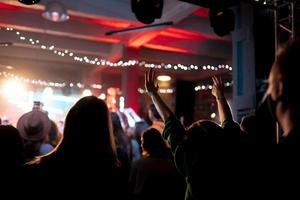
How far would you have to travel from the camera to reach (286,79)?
0.97m

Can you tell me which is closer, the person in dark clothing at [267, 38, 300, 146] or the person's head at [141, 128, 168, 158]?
the person in dark clothing at [267, 38, 300, 146]

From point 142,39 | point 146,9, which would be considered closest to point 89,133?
point 146,9

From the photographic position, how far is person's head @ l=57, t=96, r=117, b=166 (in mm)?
1582

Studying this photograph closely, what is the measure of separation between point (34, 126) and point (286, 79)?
2.59 metres

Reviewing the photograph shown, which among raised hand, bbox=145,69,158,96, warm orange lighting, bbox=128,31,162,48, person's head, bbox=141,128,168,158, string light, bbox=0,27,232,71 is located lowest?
person's head, bbox=141,128,168,158

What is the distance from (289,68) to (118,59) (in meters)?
10.8

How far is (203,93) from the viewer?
16.1m

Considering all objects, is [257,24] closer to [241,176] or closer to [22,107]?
[241,176]

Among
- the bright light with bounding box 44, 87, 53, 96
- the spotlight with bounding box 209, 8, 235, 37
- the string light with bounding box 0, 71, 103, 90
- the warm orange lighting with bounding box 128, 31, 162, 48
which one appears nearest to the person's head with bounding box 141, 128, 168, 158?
the spotlight with bounding box 209, 8, 235, 37

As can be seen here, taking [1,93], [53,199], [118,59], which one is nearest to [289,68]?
[53,199]

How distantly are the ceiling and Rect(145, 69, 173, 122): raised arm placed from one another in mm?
5842

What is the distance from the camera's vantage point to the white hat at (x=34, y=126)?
123 inches

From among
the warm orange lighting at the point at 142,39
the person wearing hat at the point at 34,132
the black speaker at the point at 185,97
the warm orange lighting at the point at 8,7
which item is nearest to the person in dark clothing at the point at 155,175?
the person wearing hat at the point at 34,132

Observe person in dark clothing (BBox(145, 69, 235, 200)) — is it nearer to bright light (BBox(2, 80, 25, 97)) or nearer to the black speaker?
the black speaker
